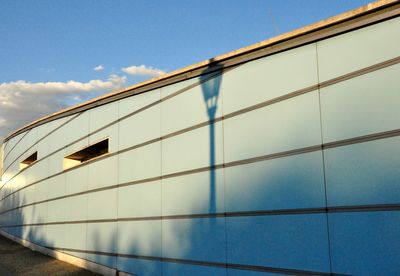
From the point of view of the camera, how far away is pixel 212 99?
29.0 feet

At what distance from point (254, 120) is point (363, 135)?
7.16ft

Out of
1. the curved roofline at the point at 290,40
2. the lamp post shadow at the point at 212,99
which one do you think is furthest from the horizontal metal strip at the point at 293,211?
the curved roofline at the point at 290,40

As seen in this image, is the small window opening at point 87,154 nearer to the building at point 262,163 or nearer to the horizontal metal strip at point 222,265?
the building at point 262,163

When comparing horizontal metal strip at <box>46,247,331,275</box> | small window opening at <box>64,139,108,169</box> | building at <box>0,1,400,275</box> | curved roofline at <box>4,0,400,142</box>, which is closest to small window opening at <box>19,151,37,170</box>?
small window opening at <box>64,139,108,169</box>

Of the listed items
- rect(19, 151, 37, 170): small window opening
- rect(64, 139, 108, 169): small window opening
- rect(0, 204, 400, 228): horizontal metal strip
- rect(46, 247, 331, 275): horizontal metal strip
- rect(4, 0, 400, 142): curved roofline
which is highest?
rect(4, 0, 400, 142): curved roofline

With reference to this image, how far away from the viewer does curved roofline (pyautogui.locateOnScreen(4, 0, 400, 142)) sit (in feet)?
20.2

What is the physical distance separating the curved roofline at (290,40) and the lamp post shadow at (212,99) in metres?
0.05

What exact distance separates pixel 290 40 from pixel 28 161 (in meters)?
16.1

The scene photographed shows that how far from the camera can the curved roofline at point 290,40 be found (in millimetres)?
6160

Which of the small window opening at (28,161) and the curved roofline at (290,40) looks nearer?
the curved roofline at (290,40)

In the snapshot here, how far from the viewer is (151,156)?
1040 centimetres

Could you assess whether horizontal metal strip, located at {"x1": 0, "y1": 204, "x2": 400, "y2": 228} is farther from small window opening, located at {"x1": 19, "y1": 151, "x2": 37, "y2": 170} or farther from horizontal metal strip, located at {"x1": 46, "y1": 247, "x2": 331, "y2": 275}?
small window opening, located at {"x1": 19, "y1": 151, "x2": 37, "y2": 170}

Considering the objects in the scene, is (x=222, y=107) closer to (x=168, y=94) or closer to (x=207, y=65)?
(x=207, y=65)

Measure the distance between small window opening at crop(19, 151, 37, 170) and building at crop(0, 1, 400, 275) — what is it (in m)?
7.04
